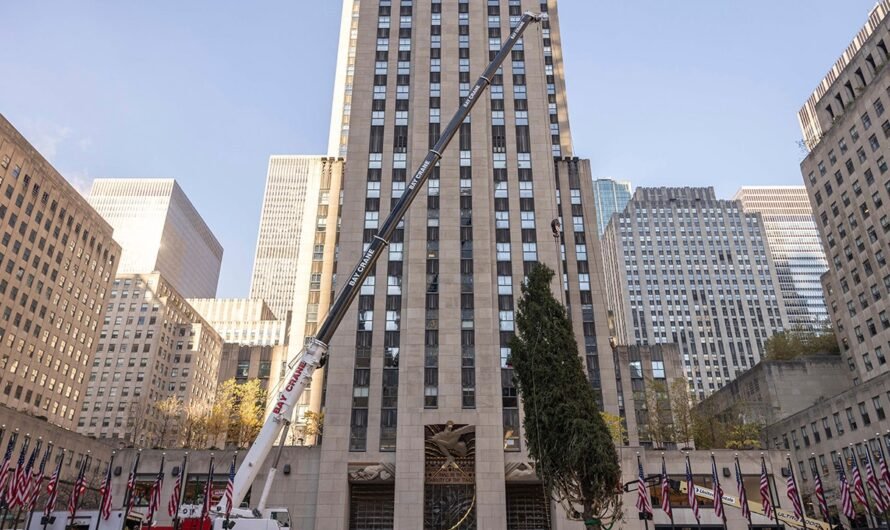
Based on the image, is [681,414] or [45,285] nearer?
[681,414]

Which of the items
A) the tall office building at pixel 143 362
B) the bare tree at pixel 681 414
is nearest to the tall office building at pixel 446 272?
the bare tree at pixel 681 414

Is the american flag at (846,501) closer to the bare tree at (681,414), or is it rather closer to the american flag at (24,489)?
the bare tree at (681,414)

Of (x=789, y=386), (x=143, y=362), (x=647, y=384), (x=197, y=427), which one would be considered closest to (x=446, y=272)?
(x=647, y=384)

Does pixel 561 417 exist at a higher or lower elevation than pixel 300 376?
Answer: lower

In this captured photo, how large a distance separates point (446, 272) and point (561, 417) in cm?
3100

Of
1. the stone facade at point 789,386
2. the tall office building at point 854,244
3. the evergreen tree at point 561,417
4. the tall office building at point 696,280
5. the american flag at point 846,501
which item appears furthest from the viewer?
the tall office building at point 696,280

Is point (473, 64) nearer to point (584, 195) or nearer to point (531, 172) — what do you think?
point (531, 172)

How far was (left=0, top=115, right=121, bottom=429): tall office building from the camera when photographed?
106062 mm

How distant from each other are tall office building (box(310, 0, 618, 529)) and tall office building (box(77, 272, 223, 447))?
9376cm

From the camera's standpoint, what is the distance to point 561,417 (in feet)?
132

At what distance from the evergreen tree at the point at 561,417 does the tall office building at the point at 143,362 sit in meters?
119

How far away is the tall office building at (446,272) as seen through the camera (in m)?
60.3

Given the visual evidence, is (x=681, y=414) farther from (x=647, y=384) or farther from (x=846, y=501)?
(x=846, y=501)

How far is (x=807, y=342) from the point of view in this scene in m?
119
